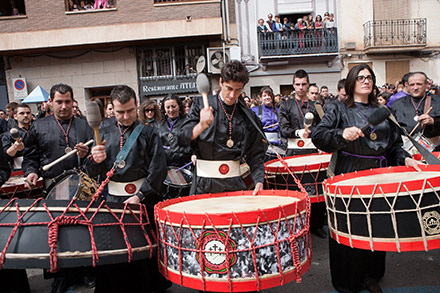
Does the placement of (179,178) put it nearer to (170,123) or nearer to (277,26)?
(170,123)

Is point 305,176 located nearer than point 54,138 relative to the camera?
No

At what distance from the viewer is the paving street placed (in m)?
3.65

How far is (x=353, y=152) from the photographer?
137 inches

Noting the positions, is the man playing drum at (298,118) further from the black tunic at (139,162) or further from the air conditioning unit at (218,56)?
the air conditioning unit at (218,56)

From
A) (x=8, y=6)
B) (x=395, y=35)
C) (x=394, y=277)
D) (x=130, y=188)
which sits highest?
(x=8, y=6)

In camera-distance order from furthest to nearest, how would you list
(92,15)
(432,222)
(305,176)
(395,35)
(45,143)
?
1. (395,35)
2. (92,15)
3. (305,176)
4. (45,143)
5. (432,222)

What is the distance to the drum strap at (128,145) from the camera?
3.05 metres

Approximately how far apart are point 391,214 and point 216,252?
119cm

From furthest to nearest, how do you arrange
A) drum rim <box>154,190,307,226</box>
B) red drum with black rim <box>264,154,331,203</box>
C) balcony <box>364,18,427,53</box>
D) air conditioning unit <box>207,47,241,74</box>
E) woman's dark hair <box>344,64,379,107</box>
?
balcony <box>364,18,427,53</box>, air conditioning unit <box>207,47,241,74</box>, red drum with black rim <box>264,154,331,203</box>, woman's dark hair <box>344,64,379,107</box>, drum rim <box>154,190,307,226</box>

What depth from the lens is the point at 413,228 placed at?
7.97 ft

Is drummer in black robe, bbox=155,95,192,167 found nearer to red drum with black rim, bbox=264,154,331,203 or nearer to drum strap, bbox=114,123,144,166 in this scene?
red drum with black rim, bbox=264,154,331,203

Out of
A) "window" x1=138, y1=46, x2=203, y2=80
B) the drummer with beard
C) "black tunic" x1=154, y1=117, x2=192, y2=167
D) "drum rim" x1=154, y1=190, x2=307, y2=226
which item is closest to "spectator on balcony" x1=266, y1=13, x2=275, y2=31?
"window" x1=138, y1=46, x2=203, y2=80

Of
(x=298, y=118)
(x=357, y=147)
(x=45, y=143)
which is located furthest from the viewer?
(x=298, y=118)

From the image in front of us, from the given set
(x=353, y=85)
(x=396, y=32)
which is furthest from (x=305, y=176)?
(x=396, y=32)
